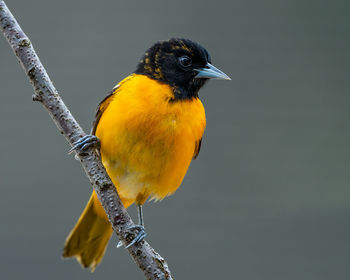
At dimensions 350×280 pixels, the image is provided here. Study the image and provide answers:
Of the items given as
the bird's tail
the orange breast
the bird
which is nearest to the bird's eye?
the bird

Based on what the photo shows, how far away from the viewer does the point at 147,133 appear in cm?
201

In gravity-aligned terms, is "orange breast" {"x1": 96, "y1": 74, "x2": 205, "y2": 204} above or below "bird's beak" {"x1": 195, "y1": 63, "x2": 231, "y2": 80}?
Result: below

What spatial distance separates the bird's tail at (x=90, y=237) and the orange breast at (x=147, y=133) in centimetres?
43

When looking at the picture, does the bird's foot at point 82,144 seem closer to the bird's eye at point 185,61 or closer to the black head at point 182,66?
the black head at point 182,66

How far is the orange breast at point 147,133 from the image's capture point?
2020 mm

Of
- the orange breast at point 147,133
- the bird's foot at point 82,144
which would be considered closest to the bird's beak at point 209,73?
the orange breast at point 147,133

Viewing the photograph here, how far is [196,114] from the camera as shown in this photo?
2174mm

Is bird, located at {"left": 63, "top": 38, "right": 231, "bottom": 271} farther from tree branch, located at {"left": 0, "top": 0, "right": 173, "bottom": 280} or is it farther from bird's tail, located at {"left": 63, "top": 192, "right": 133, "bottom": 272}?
tree branch, located at {"left": 0, "top": 0, "right": 173, "bottom": 280}

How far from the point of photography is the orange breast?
2.02 m

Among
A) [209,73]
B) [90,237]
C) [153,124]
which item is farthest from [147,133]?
[90,237]

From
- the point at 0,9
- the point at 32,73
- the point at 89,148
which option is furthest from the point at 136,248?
the point at 0,9

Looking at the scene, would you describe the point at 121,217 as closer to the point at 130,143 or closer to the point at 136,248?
the point at 136,248

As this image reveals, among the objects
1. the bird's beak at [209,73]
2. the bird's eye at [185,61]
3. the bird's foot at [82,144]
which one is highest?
the bird's eye at [185,61]

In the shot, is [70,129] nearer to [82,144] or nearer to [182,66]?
[82,144]
